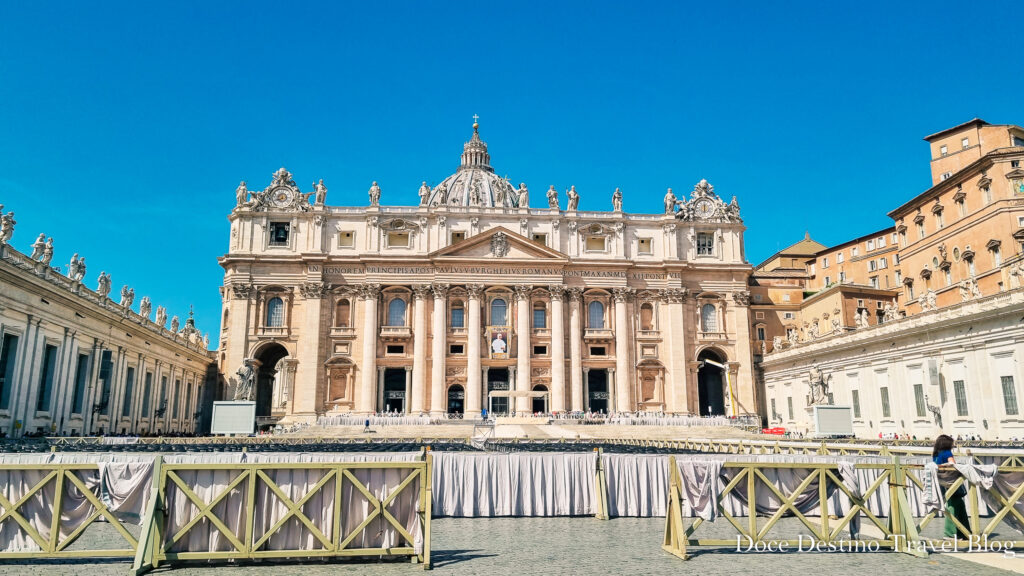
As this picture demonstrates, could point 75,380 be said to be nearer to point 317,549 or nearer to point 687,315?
point 317,549

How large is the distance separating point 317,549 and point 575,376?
53.6 m

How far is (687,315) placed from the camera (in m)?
66.4

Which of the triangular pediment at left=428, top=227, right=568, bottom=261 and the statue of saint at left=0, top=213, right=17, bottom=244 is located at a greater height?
the triangular pediment at left=428, top=227, right=568, bottom=261

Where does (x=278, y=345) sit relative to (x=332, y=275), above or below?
below

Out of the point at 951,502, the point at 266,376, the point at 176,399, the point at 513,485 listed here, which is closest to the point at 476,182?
the point at 266,376

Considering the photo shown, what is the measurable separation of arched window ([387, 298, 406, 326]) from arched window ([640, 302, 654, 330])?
21.5m

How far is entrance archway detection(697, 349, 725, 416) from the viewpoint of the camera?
223ft

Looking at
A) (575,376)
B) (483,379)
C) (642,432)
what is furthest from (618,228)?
(642,432)

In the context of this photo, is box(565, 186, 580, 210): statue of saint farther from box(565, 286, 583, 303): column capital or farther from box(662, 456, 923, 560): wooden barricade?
box(662, 456, 923, 560): wooden barricade

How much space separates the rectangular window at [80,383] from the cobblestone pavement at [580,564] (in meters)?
29.7

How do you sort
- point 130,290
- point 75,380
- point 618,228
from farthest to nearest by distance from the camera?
1. point 618,228
2. point 130,290
3. point 75,380

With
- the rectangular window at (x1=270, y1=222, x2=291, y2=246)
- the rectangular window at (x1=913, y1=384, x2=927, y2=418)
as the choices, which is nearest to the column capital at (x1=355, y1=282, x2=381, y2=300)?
the rectangular window at (x1=270, y1=222, x2=291, y2=246)

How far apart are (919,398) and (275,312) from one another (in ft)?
162

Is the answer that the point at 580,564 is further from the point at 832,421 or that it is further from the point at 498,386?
the point at 498,386
